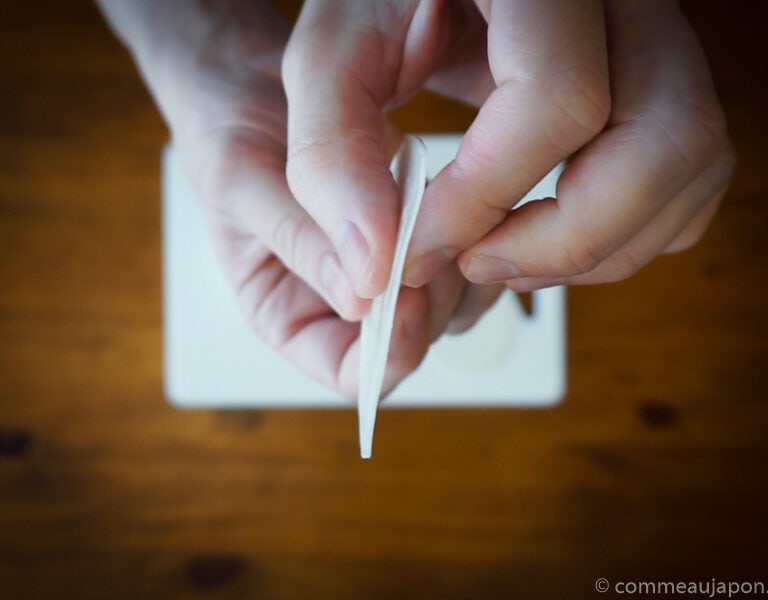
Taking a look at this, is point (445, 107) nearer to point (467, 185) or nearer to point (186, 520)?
point (467, 185)

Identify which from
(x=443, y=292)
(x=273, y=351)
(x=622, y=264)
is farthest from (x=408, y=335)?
(x=273, y=351)

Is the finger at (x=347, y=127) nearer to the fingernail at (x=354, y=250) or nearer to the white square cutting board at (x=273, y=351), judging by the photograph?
the fingernail at (x=354, y=250)

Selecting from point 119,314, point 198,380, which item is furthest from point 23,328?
point 198,380

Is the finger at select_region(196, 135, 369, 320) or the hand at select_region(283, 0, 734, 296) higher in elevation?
the hand at select_region(283, 0, 734, 296)

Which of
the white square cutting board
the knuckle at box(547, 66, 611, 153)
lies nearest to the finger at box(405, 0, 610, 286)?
the knuckle at box(547, 66, 611, 153)

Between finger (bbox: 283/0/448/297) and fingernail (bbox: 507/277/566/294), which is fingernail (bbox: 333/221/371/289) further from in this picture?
fingernail (bbox: 507/277/566/294)

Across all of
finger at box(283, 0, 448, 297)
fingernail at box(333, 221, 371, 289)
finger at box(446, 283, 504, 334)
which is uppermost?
finger at box(283, 0, 448, 297)

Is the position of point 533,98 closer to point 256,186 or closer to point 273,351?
point 256,186

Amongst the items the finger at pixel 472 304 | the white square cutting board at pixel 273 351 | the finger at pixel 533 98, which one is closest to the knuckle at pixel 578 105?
the finger at pixel 533 98
